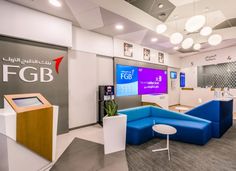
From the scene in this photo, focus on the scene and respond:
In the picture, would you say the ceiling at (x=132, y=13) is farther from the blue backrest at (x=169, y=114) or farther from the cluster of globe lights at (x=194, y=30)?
the blue backrest at (x=169, y=114)

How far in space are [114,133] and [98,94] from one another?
2622mm

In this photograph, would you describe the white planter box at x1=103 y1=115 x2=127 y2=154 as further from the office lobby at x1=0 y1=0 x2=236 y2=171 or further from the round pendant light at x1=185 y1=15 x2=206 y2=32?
the round pendant light at x1=185 y1=15 x2=206 y2=32

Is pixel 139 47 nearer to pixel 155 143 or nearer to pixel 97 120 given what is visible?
pixel 97 120

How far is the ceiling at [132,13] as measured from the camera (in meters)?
3.61

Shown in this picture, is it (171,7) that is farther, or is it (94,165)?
(171,7)

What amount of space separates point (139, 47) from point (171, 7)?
9.56 feet

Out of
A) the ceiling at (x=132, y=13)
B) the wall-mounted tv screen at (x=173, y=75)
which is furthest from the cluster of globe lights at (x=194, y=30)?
the wall-mounted tv screen at (x=173, y=75)

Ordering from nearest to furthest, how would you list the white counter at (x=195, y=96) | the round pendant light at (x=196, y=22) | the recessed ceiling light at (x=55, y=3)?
the round pendant light at (x=196, y=22) < the recessed ceiling light at (x=55, y=3) < the white counter at (x=195, y=96)

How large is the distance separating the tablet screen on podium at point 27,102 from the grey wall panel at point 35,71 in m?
1.30

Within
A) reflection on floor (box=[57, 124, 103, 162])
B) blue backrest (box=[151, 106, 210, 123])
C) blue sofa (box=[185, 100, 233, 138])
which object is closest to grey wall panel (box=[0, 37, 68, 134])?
reflection on floor (box=[57, 124, 103, 162])

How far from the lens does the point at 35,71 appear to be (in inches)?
149

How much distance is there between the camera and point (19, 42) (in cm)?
354

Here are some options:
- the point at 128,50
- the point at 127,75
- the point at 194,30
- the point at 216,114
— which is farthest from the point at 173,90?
the point at 194,30

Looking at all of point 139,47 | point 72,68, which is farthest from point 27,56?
point 139,47
